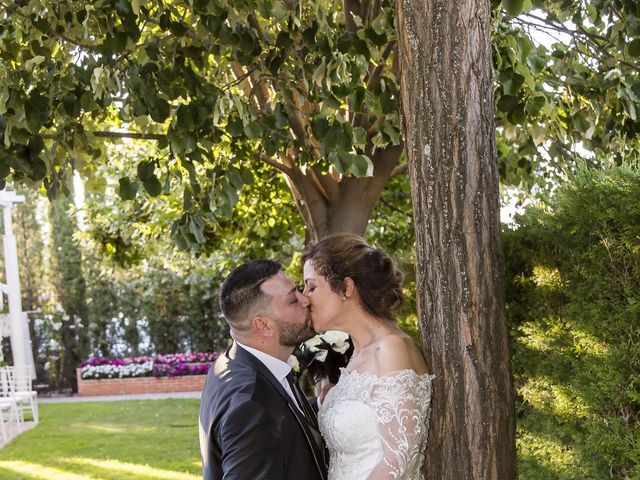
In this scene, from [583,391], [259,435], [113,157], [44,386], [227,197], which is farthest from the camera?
[44,386]

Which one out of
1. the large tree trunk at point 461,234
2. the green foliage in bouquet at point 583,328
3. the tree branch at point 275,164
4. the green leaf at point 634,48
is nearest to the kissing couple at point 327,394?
the large tree trunk at point 461,234

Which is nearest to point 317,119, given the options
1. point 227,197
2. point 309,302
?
point 227,197

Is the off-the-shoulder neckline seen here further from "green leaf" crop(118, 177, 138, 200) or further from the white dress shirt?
"green leaf" crop(118, 177, 138, 200)

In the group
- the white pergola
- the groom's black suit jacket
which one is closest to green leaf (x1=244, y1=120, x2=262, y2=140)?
the groom's black suit jacket

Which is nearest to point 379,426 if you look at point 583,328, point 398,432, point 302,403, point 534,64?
point 398,432

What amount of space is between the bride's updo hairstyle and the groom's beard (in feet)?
0.55

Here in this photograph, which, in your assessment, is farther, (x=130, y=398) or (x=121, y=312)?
(x=121, y=312)

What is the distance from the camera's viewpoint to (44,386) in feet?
66.1

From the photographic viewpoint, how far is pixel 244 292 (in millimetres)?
3086

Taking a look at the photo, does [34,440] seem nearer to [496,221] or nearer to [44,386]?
[44,386]

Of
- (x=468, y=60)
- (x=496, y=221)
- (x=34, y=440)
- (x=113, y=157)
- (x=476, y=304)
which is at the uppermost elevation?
(x=113, y=157)

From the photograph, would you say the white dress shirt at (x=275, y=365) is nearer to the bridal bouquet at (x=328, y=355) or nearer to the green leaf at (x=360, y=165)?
the bridal bouquet at (x=328, y=355)

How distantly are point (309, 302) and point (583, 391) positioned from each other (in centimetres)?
103

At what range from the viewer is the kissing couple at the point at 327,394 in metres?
2.75
